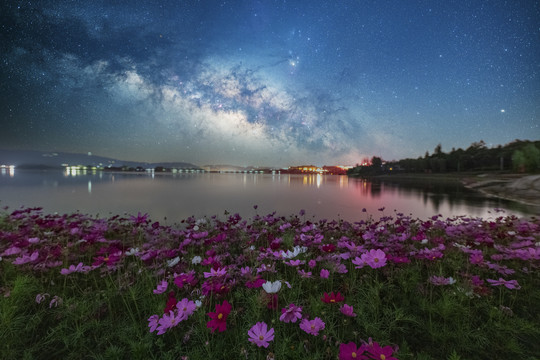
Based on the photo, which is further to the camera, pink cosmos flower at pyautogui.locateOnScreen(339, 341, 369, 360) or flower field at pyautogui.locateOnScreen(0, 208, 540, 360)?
flower field at pyautogui.locateOnScreen(0, 208, 540, 360)

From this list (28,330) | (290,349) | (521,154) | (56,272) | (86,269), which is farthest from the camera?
(521,154)

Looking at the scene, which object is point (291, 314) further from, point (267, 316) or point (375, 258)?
point (375, 258)

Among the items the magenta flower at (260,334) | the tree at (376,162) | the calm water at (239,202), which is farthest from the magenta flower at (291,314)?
the tree at (376,162)

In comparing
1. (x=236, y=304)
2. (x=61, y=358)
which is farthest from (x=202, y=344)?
(x=61, y=358)

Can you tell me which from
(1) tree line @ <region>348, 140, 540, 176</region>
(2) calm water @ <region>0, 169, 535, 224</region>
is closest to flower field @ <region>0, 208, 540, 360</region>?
(2) calm water @ <region>0, 169, 535, 224</region>

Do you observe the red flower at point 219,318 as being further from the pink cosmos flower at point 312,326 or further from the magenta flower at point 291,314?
the pink cosmos flower at point 312,326

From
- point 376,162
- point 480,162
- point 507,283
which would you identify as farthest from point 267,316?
point 376,162

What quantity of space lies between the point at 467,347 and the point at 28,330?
3.32 meters

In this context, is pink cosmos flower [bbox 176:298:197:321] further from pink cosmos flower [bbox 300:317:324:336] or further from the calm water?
the calm water

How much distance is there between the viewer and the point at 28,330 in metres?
1.92

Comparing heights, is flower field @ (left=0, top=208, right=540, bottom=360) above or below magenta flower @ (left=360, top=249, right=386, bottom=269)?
below

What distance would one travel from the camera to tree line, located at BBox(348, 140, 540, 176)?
4878cm

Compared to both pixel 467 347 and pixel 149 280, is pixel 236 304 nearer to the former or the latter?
pixel 149 280

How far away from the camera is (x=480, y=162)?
77750 mm
